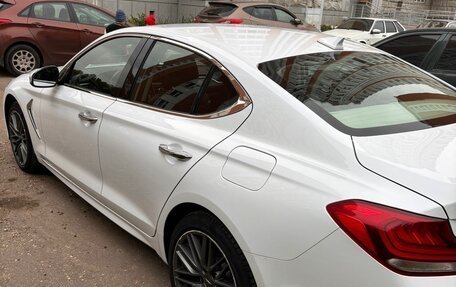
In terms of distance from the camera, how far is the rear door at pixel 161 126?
244cm

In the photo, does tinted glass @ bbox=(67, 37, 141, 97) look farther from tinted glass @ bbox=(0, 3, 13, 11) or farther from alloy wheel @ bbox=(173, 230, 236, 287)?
tinted glass @ bbox=(0, 3, 13, 11)

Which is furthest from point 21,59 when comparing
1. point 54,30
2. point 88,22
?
Answer: point 88,22

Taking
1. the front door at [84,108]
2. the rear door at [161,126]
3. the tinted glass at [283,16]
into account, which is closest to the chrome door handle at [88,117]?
the front door at [84,108]

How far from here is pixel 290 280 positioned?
6.34 feet

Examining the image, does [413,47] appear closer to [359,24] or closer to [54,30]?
[54,30]

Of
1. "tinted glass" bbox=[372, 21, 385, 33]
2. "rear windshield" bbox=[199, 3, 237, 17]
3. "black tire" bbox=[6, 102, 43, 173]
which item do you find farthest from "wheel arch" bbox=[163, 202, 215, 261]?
"tinted glass" bbox=[372, 21, 385, 33]

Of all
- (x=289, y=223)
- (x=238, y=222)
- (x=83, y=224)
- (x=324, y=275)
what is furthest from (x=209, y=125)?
(x=83, y=224)

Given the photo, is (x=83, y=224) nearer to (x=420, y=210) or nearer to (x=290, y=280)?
(x=290, y=280)

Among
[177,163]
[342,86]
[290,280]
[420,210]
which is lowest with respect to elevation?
[290,280]

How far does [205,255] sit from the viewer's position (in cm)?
240

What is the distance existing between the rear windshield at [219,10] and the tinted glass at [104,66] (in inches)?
408

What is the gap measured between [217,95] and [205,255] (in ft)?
2.72

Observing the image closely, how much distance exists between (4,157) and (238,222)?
12.5 ft

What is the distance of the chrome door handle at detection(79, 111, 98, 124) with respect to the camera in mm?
3203
